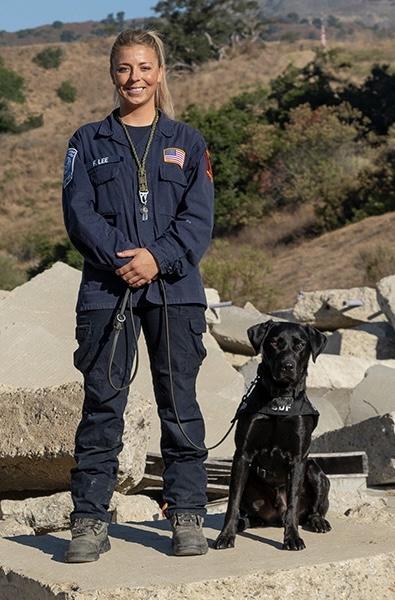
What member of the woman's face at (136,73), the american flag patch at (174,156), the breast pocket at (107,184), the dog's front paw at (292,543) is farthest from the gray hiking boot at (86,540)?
the woman's face at (136,73)

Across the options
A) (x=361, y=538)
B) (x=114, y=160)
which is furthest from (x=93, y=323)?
(x=361, y=538)

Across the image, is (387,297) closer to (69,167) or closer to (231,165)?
(69,167)

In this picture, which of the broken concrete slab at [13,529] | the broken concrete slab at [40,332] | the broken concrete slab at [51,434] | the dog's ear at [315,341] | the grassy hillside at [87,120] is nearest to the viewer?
the dog's ear at [315,341]

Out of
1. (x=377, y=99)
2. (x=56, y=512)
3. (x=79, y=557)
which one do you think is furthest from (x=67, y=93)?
(x=79, y=557)

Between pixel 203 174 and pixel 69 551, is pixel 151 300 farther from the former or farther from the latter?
Result: pixel 69 551

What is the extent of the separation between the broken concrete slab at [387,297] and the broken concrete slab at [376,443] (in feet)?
14.6

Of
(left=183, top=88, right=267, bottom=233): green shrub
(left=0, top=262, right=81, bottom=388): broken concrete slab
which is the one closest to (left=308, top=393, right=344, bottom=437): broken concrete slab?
(left=0, top=262, right=81, bottom=388): broken concrete slab

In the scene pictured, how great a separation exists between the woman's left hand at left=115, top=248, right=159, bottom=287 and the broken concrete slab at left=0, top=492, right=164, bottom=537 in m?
2.28

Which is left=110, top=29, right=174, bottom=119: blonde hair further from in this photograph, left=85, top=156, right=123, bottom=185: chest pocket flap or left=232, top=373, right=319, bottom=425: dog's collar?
left=232, top=373, right=319, bottom=425: dog's collar

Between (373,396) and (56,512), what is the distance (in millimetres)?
3499

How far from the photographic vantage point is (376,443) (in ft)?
26.7

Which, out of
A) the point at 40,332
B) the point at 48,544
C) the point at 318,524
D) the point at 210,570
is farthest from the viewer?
the point at 40,332

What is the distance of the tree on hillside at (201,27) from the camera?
6156 cm

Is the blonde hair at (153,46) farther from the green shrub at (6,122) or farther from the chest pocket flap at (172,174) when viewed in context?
the green shrub at (6,122)
